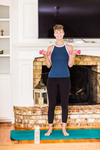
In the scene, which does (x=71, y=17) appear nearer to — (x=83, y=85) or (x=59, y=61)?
(x=59, y=61)

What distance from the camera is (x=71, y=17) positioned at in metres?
2.92

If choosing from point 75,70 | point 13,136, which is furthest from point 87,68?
point 13,136

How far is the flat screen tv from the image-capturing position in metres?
2.90

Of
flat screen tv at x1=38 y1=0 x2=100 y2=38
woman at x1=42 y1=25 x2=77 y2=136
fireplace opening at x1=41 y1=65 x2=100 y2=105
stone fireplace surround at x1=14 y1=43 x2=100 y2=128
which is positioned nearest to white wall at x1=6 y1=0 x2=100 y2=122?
stone fireplace surround at x1=14 y1=43 x2=100 y2=128

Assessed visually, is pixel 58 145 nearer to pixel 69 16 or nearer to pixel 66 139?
pixel 66 139

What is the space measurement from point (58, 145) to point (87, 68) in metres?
1.27

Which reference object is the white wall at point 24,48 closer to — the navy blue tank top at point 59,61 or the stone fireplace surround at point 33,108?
the stone fireplace surround at point 33,108

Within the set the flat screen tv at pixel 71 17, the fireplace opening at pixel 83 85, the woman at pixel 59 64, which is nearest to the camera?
the woman at pixel 59 64

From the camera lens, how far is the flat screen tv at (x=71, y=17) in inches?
114

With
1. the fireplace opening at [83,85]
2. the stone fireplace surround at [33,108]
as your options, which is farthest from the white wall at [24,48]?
the fireplace opening at [83,85]

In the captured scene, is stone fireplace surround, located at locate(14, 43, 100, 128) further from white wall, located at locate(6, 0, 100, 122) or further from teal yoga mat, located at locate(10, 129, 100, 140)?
teal yoga mat, located at locate(10, 129, 100, 140)

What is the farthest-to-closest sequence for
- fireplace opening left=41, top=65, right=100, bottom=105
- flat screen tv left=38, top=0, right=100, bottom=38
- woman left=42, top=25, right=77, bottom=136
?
fireplace opening left=41, top=65, right=100, bottom=105 < flat screen tv left=38, top=0, right=100, bottom=38 < woman left=42, top=25, right=77, bottom=136

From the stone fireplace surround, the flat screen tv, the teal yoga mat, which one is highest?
the flat screen tv

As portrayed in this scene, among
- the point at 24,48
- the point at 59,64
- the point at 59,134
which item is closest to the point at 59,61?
the point at 59,64
